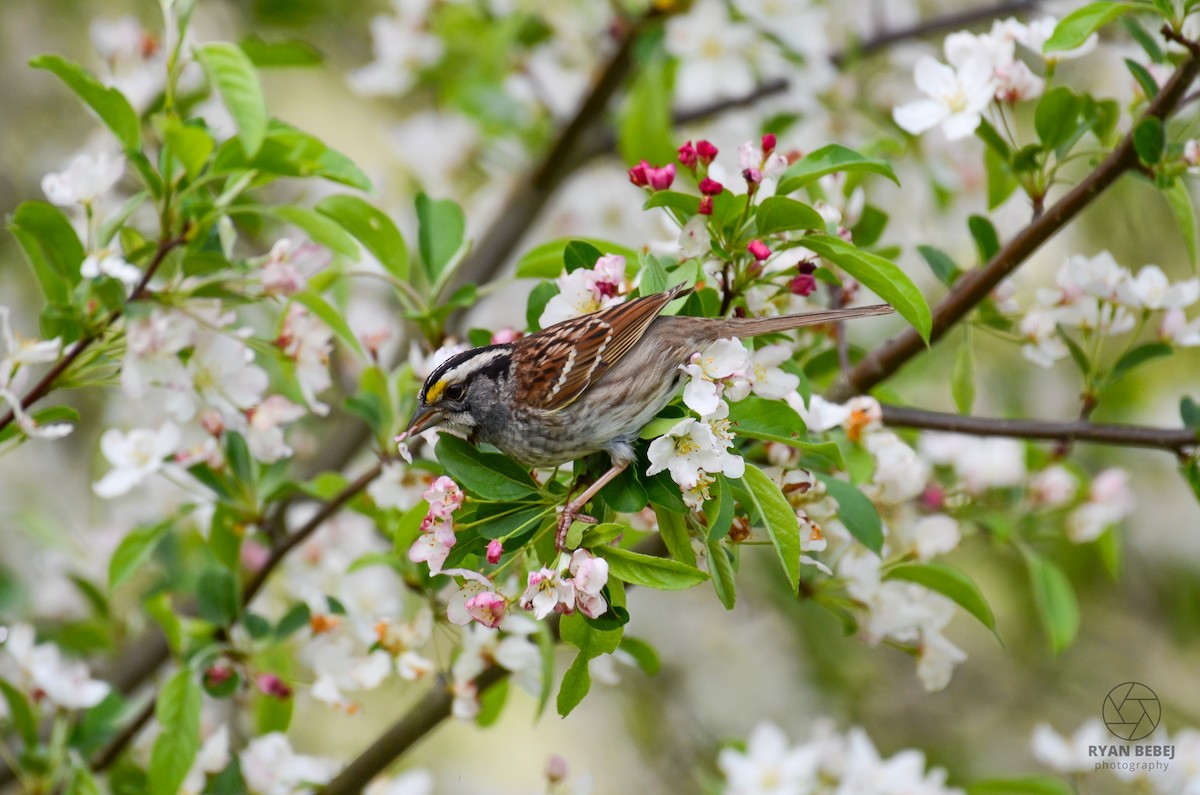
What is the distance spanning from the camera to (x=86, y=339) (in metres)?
2.55

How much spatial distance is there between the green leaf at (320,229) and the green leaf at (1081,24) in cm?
150

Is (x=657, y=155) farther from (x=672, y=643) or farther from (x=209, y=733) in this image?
(x=672, y=643)

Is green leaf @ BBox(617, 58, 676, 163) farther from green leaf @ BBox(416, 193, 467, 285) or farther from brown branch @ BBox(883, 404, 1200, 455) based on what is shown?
brown branch @ BBox(883, 404, 1200, 455)

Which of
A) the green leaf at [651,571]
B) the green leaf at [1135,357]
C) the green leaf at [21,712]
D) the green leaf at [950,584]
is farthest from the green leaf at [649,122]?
the green leaf at [21,712]

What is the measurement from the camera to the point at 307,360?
9.12ft

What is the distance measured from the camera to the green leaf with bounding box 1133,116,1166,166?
101 inches

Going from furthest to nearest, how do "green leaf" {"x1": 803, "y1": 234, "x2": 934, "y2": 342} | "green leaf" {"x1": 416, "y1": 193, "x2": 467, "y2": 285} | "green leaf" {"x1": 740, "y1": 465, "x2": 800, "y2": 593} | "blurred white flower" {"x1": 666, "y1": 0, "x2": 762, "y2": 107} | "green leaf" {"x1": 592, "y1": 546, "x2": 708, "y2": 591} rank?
"blurred white flower" {"x1": 666, "y1": 0, "x2": 762, "y2": 107} < "green leaf" {"x1": 416, "y1": 193, "x2": 467, "y2": 285} < "green leaf" {"x1": 803, "y1": 234, "x2": 934, "y2": 342} < "green leaf" {"x1": 740, "y1": 465, "x2": 800, "y2": 593} < "green leaf" {"x1": 592, "y1": 546, "x2": 708, "y2": 591}

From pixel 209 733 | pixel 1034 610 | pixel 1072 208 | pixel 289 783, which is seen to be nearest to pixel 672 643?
pixel 1034 610

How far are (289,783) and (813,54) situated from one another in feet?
10.2

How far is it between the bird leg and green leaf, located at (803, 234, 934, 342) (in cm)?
54

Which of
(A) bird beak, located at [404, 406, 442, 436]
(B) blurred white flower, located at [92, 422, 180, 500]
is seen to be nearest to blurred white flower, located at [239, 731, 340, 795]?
(B) blurred white flower, located at [92, 422, 180, 500]

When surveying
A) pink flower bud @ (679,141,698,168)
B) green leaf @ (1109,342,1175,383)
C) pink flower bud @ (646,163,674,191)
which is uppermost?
pink flower bud @ (679,141,698,168)

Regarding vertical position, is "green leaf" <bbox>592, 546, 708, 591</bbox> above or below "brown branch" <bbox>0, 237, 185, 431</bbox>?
below

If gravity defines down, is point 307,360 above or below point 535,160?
above
